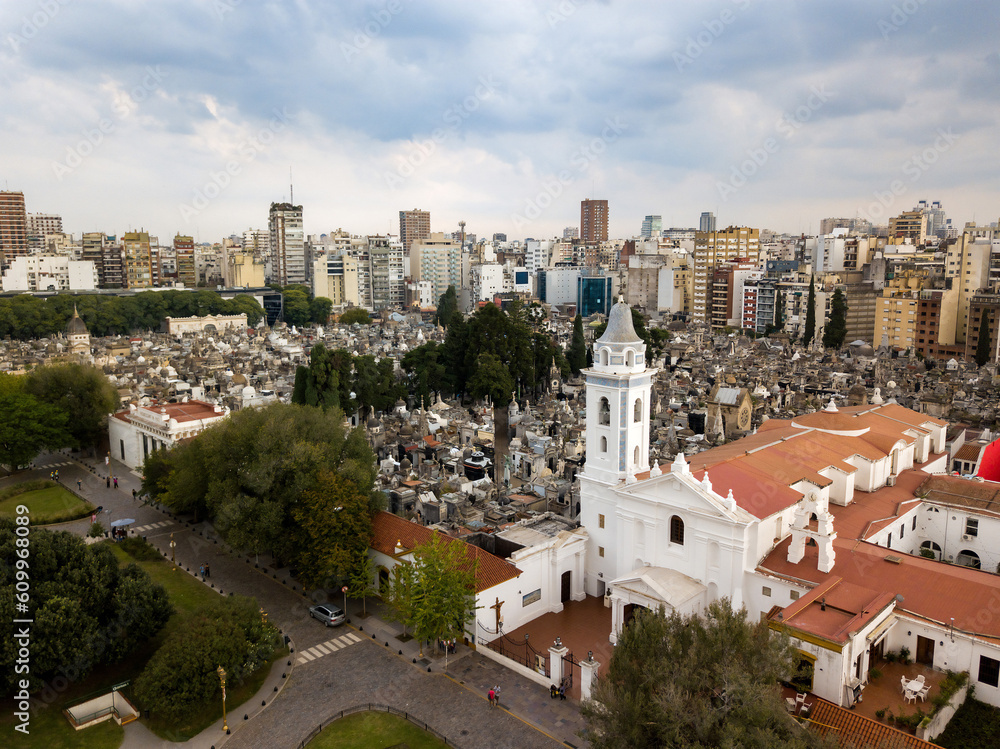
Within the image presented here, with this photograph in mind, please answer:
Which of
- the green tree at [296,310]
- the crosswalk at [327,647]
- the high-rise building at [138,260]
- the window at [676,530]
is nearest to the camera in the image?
the crosswalk at [327,647]

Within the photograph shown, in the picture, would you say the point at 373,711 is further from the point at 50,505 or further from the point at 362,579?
the point at 50,505

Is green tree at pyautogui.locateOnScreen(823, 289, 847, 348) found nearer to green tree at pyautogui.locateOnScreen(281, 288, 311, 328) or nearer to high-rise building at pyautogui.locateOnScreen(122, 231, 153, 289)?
green tree at pyautogui.locateOnScreen(281, 288, 311, 328)

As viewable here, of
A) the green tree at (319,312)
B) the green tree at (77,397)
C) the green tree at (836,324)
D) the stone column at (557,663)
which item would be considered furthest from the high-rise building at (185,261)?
the stone column at (557,663)

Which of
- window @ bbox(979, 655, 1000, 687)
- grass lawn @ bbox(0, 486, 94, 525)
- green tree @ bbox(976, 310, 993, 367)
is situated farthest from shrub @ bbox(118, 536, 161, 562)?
green tree @ bbox(976, 310, 993, 367)

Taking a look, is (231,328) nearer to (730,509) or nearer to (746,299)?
(746,299)

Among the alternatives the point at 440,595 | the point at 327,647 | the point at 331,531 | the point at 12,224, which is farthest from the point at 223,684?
the point at 12,224

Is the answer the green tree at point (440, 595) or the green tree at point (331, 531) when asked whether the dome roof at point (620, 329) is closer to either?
the green tree at point (440, 595)
